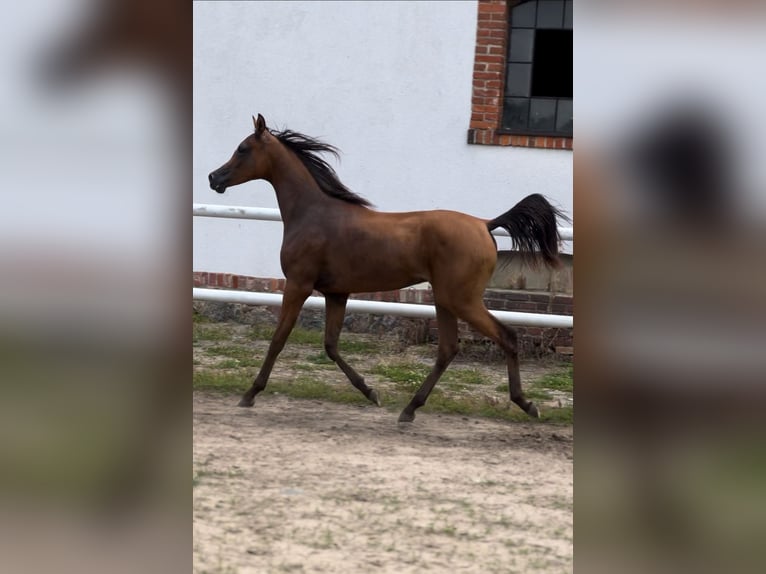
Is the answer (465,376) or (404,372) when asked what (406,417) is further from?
(465,376)

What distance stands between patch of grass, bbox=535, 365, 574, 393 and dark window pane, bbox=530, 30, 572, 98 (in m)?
2.46

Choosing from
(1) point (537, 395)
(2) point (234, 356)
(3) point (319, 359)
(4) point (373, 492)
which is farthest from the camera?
(3) point (319, 359)

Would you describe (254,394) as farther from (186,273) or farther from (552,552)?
(186,273)

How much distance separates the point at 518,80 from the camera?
7496mm

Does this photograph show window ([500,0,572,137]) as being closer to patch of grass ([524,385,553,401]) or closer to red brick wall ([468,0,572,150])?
red brick wall ([468,0,572,150])

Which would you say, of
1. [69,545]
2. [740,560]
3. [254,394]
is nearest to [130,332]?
[69,545]

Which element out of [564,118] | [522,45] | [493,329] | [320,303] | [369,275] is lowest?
[320,303]

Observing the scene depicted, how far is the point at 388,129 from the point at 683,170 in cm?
689

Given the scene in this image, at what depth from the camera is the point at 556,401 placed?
583cm

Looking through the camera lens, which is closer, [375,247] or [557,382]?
[375,247]

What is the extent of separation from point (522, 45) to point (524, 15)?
9.7 inches

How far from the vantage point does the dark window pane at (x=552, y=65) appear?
7.59 m

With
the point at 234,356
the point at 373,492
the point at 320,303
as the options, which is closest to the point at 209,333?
the point at 234,356

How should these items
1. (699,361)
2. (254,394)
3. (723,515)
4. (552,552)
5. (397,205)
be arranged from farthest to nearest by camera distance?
(397,205), (254,394), (552,552), (723,515), (699,361)
